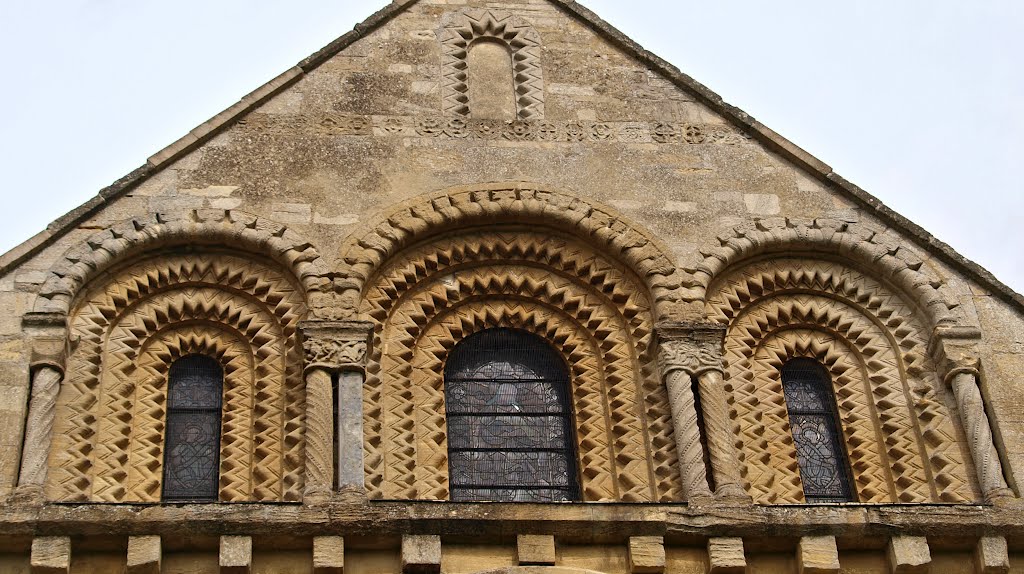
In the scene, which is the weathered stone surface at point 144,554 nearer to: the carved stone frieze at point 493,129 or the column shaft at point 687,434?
the column shaft at point 687,434

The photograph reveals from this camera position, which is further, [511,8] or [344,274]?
[511,8]

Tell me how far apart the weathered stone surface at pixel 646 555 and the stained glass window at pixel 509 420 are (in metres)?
1.19

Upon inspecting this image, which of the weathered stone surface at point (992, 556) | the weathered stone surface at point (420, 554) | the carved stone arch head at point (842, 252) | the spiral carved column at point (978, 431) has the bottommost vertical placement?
the weathered stone surface at point (992, 556)

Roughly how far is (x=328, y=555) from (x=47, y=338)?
3.02 m

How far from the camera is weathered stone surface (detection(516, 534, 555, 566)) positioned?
14.8 metres

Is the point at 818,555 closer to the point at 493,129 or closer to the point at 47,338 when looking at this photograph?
the point at 493,129

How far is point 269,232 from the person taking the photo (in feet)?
55.4

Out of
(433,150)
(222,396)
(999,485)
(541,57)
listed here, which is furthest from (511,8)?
(999,485)

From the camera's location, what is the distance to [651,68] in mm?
18781

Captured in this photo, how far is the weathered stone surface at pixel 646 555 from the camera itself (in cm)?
1486

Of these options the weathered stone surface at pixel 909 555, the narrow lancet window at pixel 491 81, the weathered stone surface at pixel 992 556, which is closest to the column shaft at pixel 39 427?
the narrow lancet window at pixel 491 81

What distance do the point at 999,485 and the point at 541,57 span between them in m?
5.76

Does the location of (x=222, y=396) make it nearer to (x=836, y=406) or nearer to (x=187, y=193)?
(x=187, y=193)

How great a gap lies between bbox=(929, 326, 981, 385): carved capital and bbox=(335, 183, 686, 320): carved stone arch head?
2.08 m
